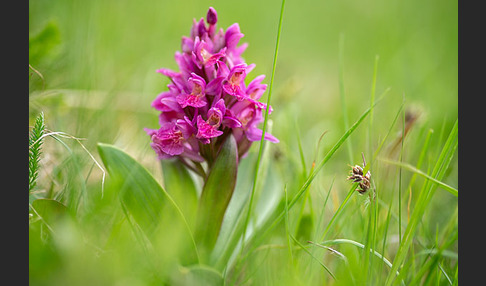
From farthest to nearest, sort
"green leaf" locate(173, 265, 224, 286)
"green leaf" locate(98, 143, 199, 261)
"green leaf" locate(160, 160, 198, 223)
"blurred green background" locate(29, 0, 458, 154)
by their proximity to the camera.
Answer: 1. "blurred green background" locate(29, 0, 458, 154)
2. "green leaf" locate(160, 160, 198, 223)
3. "green leaf" locate(98, 143, 199, 261)
4. "green leaf" locate(173, 265, 224, 286)

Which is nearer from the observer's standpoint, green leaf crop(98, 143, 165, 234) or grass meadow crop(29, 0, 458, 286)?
grass meadow crop(29, 0, 458, 286)

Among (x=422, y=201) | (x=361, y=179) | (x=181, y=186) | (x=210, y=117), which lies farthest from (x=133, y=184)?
(x=422, y=201)

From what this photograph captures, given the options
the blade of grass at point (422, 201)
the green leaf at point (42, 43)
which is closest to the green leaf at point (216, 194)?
the blade of grass at point (422, 201)

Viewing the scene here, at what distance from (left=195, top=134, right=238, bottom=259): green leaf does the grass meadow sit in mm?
80

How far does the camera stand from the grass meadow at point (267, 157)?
1.56 metres

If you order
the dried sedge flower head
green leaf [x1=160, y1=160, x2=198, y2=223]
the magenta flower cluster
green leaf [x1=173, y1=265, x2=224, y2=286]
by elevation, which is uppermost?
the magenta flower cluster

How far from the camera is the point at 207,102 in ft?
6.19

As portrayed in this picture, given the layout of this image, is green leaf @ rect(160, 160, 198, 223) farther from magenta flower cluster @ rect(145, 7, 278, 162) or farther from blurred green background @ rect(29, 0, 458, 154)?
blurred green background @ rect(29, 0, 458, 154)

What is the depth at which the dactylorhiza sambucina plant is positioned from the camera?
1806 millimetres

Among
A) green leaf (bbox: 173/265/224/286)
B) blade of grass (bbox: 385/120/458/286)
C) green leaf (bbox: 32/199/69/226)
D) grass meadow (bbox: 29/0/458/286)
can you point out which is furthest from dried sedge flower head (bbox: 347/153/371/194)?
green leaf (bbox: 32/199/69/226)

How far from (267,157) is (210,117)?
0.55 m

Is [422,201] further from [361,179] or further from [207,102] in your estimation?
[207,102]

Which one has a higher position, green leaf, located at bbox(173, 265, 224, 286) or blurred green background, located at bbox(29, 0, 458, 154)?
blurred green background, located at bbox(29, 0, 458, 154)

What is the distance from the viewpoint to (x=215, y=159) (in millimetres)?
1836
